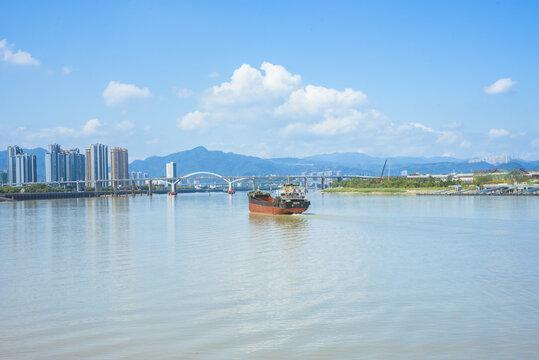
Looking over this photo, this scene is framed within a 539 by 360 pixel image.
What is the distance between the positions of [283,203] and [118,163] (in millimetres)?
133535

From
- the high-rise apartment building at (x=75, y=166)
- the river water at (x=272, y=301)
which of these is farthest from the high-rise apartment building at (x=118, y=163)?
the river water at (x=272, y=301)

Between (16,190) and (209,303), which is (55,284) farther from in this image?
(16,190)

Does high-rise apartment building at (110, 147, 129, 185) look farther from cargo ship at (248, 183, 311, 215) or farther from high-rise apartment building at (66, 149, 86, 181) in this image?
cargo ship at (248, 183, 311, 215)

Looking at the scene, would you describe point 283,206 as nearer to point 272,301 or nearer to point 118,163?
point 272,301

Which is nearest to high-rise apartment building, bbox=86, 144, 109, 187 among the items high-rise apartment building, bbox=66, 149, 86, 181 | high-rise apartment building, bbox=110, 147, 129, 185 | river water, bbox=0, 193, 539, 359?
high-rise apartment building, bbox=66, 149, 86, 181

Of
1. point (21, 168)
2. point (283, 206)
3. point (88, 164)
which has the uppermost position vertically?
point (88, 164)

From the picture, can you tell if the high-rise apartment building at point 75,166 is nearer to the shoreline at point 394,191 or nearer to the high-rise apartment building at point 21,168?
the high-rise apartment building at point 21,168

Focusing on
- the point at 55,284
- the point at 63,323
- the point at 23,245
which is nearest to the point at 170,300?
the point at 63,323

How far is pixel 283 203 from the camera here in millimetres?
29797

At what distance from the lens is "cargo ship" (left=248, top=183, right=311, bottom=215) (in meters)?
29.8

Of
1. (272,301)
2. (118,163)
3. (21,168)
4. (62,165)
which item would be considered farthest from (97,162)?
(272,301)

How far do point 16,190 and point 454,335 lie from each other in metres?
95.5

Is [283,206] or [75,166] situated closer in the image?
[283,206]

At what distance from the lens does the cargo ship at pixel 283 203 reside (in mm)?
29812
